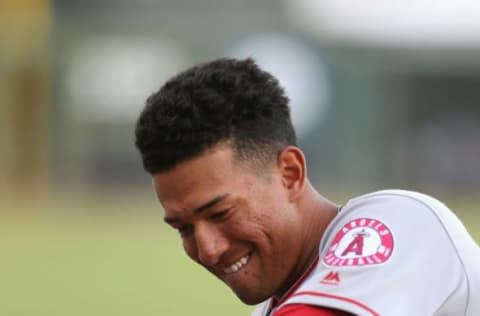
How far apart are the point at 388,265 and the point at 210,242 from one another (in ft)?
1.68

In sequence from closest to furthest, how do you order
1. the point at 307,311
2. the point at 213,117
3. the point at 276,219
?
the point at 307,311 → the point at 213,117 → the point at 276,219

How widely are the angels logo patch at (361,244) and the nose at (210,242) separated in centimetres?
30

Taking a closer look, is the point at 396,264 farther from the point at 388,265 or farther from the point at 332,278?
the point at 332,278

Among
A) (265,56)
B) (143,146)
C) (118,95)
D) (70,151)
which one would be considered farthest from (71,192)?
(143,146)

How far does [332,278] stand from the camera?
2678 millimetres

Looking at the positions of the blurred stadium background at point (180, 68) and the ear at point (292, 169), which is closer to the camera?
the ear at point (292, 169)

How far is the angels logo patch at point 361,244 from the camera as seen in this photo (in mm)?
2674

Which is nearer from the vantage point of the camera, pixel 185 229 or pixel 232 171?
pixel 232 171

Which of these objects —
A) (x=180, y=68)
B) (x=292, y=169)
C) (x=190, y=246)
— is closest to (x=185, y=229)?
→ (x=190, y=246)

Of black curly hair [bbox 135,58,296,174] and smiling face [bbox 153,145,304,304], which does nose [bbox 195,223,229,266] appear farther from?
black curly hair [bbox 135,58,296,174]

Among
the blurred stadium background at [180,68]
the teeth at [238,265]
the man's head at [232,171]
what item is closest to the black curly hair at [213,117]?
the man's head at [232,171]

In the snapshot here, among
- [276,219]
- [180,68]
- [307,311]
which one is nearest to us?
[307,311]

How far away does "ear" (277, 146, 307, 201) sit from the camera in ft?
9.92

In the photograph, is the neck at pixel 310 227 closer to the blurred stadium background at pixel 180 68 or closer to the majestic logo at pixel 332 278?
the majestic logo at pixel 332 278
